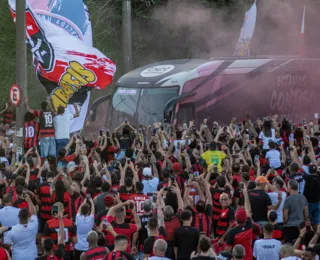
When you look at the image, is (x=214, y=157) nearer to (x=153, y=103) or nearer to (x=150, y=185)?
(x=150, y=185)

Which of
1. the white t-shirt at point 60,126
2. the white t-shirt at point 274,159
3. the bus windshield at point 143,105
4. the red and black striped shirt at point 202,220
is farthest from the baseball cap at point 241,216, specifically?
the bus windshield at point 143,105

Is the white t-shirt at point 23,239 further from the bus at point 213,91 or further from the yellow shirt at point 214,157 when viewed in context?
the bus at point 213,91

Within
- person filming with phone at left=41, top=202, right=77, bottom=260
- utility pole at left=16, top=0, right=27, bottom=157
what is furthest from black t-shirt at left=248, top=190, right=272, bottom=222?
utility pole at left=16, top=0, right=27, bottom=157

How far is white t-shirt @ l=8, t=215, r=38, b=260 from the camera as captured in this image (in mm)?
10180

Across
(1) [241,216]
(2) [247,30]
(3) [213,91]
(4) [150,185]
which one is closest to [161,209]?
(1) [241,216]

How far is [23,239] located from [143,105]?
50.0 feet

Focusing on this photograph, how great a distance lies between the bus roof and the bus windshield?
237mm

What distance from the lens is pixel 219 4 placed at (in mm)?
37375

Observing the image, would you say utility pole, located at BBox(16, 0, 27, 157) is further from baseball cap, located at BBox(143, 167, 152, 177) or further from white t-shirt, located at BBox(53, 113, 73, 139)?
baseball cap, located at BBox(143, 167, 152, 177)

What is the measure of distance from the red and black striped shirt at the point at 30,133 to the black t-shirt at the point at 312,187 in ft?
21.3

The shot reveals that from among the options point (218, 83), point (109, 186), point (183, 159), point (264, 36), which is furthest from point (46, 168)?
point (264, 36)

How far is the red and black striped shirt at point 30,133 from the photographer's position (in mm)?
17234

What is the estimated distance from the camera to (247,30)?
29906mm

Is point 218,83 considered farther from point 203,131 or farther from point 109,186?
point 109,186
